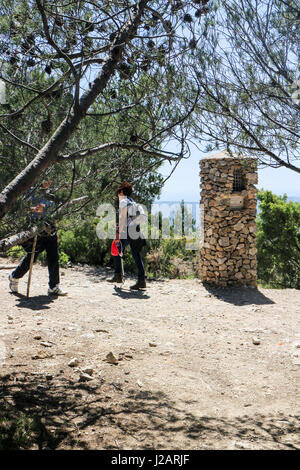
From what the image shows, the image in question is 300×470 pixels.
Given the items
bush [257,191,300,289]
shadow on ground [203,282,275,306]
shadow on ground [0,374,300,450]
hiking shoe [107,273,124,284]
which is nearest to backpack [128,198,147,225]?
hiking shoe [107,273,124,284]

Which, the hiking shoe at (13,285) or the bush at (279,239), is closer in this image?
the hiking shoe at (13,285)

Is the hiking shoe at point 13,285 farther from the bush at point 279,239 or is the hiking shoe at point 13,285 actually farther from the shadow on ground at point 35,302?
the bush at point 279,239

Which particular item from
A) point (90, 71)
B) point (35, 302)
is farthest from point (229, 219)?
point (90, 71)

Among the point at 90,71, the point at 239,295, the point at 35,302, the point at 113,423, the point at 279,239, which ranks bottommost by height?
the point at 113,423

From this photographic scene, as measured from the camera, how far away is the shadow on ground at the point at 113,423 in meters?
2.92

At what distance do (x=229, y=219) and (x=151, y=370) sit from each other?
4879 mm

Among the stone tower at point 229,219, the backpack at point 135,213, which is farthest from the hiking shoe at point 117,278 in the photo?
the stone tower at point 229,219

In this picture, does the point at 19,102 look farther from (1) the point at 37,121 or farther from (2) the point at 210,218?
(2) the point at 210,218

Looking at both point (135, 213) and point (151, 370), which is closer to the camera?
point (151, 370)

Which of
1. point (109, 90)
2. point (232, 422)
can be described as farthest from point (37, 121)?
point (232, 422)

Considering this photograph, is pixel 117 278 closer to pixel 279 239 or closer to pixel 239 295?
pixel 239 295

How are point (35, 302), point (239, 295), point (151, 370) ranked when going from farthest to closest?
point (239, 295), point (35, 302), point (151, 370)

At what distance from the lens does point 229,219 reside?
8719 millimetres

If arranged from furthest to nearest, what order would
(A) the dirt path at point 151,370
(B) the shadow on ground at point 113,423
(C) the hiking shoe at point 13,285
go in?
(C) the hiking shoe at point 13,285
(A) the dirt path at point 151,370
(B) the shadow on ground at point 113,423
